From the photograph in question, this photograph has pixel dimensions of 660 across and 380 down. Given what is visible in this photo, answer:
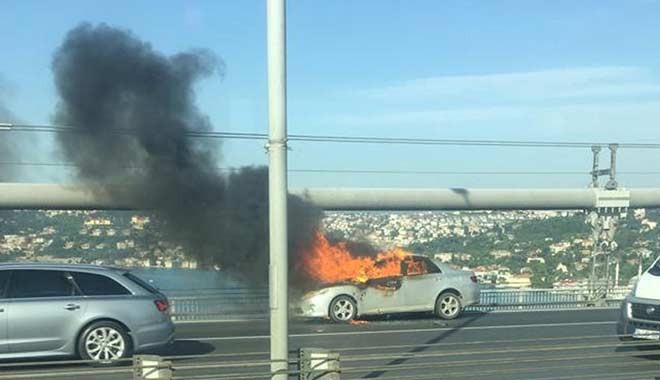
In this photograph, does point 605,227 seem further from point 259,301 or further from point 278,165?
point 278,165

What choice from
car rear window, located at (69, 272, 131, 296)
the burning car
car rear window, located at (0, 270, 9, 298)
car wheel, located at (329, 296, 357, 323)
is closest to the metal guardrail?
the burning car

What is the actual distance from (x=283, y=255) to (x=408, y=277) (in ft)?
39.2

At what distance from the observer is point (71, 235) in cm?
2223

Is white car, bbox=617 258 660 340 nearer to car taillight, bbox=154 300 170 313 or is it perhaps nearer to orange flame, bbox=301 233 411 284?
car taillight, bbox=154 300 170 313

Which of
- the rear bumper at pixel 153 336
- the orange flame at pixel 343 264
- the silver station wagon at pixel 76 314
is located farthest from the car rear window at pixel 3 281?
the orange flame at pixel 343 264

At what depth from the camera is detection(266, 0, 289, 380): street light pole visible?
22.7 feet

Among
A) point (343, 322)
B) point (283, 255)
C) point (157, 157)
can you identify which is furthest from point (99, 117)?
point (283, 255)

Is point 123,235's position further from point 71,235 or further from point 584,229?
point 584,229

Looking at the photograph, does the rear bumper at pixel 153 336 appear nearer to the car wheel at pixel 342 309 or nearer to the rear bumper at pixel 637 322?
the rear bumper at pixel 637 322

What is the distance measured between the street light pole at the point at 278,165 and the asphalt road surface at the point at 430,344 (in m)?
2.71

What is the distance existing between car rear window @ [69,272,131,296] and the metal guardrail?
7.46m

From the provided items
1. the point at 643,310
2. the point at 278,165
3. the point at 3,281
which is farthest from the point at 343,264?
the point at 278,165

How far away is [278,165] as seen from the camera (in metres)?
6.95

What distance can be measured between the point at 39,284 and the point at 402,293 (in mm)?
9045
